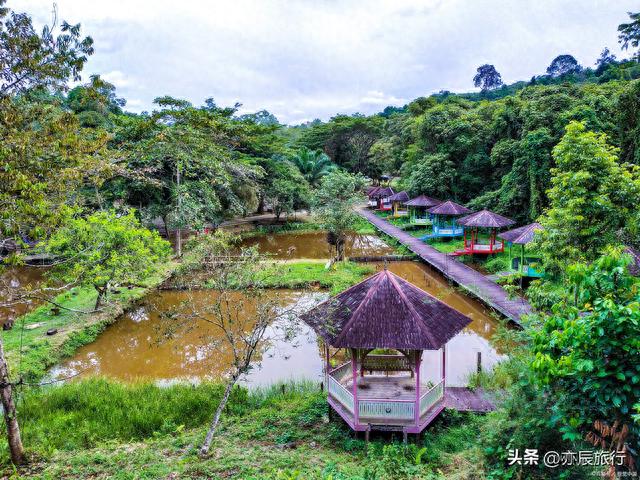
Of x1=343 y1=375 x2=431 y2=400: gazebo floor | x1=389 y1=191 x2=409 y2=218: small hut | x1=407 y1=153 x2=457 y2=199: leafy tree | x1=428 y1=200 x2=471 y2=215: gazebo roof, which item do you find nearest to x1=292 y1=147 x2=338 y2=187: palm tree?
x1=389 y1=191 x2=409 y2=218: small hut

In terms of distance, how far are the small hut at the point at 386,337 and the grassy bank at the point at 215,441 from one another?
45 centimetres

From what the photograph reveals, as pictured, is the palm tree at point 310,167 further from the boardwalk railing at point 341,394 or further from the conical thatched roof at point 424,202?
the boardwalk railing at point 341,394

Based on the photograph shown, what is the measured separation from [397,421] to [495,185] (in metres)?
22.9

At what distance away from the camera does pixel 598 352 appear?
4.24 meters

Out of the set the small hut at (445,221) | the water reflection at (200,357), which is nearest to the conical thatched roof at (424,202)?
the small hut at (445,221)

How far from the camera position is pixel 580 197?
945cm

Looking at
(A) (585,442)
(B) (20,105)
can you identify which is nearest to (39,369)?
(B) (20,105)

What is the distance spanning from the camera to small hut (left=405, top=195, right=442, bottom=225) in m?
28.4

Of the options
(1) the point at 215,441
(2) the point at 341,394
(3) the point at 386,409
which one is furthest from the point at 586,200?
(1) the point at 215,441

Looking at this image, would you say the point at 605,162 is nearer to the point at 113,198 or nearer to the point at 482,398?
the point at 482,398

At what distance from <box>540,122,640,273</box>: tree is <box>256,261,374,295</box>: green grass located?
8.21 meters

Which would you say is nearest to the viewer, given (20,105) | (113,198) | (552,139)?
(20,105)

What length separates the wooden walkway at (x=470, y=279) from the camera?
14.4 meters

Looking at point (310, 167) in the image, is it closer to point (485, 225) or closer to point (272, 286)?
point (485, 225)
